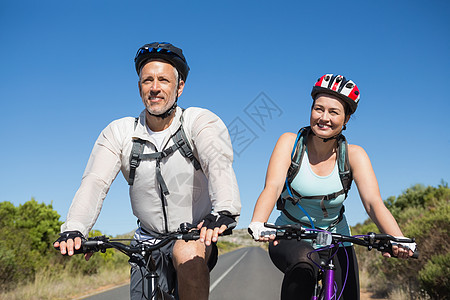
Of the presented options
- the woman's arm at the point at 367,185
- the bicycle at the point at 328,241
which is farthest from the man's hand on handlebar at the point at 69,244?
the woman's arm at the point at 367,185

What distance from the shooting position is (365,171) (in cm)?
376

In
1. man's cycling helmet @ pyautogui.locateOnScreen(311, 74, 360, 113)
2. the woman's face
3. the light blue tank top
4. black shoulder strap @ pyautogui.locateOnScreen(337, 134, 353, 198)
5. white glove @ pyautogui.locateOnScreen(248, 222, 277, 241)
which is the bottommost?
white glove @ pyautogui.locateOnScreen(248, 222, 277, 241)

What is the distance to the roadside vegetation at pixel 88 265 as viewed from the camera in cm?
935

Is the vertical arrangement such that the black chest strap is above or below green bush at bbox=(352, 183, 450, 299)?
above

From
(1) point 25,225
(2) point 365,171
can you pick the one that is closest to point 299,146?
(2) point 365,171

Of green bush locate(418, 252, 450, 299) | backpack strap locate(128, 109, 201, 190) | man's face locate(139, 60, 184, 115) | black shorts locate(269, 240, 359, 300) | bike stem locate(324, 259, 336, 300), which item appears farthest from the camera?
green bush locate(418, 252, 450, 299)

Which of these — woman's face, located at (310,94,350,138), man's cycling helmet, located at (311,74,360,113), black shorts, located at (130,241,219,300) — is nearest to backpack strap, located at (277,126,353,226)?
woman's face, located at (310,94,350,138)

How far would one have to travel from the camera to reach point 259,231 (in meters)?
3.00

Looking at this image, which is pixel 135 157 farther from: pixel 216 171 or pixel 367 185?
pixel 367 185

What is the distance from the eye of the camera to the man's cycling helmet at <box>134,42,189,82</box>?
11.6ft

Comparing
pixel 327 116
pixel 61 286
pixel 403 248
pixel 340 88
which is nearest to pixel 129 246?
pixel 403 248

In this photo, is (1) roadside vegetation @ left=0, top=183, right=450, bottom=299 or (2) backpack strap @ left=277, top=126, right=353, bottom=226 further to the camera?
(1) roadside vegetation @ left=0, top=183, right=450, bottom=299

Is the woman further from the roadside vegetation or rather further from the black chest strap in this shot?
the roadside vegetation

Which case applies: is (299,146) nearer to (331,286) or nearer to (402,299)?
(331,286)
